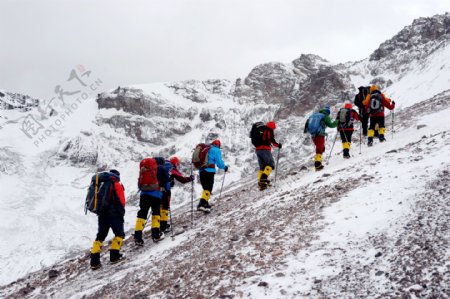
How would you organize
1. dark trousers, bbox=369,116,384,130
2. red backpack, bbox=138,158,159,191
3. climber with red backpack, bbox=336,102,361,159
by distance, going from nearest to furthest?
red backpack, bbox=138,158,159,191 → climber with red backpack, bbox=336,102,361,159 → dark trousers, bbox=369,116,384,130

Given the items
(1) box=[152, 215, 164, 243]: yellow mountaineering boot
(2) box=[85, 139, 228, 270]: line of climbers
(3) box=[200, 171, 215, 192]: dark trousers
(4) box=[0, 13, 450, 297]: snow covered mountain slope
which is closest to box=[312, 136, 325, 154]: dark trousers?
(4) box=[0, 13, 450, 297]: snow covered mountain slope

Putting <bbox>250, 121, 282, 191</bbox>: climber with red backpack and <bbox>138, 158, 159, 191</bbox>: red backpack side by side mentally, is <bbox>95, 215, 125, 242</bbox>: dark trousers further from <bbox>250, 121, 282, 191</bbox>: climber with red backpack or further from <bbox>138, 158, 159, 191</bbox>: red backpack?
<bbox>250, 121, 282, 191</bbox>: climber with red backpack

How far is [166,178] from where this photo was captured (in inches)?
418

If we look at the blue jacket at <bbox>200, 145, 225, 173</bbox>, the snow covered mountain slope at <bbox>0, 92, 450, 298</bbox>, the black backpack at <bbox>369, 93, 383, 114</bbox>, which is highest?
the black backpack at <bbox>369, 93, 383, 114</bbox>

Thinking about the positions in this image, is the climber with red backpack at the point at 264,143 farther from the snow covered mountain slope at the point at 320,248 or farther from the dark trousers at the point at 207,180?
the snow covered mountain slope at the point at 320,248

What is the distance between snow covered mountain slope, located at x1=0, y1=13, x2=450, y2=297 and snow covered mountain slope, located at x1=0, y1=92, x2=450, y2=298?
69mm

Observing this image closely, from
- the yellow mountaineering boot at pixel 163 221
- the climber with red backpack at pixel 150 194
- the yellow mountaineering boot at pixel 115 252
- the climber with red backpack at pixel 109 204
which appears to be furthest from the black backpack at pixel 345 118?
the yellow mountaineering boot at pixel 115 252

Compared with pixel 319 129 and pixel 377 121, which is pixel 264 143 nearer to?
pixel 319 129

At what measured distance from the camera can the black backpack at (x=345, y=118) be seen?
14.4 meters

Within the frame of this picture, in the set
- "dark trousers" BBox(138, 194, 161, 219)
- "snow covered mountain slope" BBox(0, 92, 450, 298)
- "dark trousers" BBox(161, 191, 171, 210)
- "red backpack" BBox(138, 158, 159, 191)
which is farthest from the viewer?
"dark trousers" BBox(161, 191, 171, 210)

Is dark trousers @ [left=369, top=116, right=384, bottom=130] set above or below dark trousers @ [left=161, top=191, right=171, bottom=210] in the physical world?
above

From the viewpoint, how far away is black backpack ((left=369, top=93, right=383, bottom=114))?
14.7m

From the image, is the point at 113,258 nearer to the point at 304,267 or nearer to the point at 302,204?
the point at 302,204

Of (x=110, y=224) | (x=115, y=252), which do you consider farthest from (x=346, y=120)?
(x=115, y=252)
